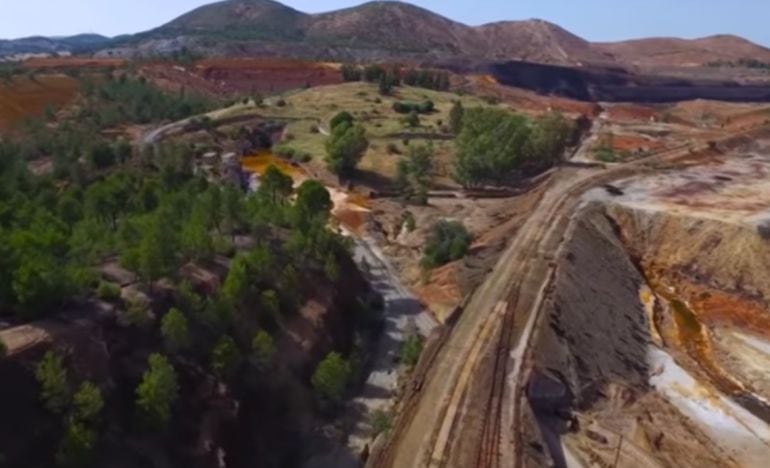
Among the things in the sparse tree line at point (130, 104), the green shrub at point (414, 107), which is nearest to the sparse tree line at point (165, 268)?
the sparse tree line at point (130, 104)

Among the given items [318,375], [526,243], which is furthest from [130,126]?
[318,375]

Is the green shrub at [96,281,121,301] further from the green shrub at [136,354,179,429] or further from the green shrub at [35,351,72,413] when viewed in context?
the green shrub at [35,351,72,413]

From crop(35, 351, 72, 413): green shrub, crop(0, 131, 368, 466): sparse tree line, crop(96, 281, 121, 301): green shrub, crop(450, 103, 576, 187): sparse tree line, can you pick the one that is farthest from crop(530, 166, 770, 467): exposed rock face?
crop(35, 351, 72, 413): green shrub

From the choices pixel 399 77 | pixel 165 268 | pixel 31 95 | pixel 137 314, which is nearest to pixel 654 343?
pixel 165 268

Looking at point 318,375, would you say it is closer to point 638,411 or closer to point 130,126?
point 638,411

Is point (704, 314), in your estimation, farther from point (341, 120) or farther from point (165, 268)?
point (341, 120)

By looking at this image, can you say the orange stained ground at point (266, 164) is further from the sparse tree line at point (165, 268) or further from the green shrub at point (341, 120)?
the sparse tree line at point (165, 268)
